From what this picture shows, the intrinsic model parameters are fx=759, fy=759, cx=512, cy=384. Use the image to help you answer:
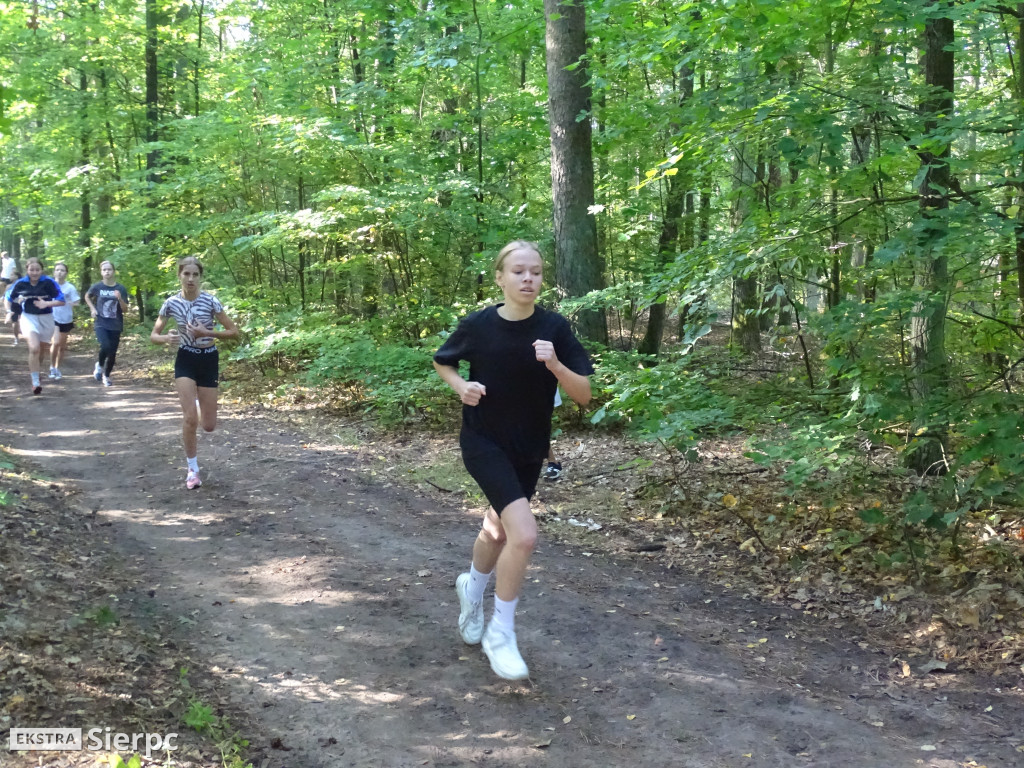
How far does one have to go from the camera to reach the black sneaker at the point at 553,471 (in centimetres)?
776

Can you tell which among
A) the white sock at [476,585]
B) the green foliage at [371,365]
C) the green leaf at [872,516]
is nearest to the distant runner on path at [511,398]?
the white sock at [476,585]

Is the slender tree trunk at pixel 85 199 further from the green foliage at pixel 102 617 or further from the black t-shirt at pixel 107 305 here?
the green foliage at pixel 102 617

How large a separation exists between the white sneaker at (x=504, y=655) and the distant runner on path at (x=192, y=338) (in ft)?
13.9

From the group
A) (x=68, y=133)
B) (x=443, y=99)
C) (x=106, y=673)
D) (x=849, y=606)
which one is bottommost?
(x=849, y=606)

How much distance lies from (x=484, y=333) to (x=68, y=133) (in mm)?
21104

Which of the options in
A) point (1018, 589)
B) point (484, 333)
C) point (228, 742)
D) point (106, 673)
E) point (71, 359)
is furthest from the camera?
point (71, 359)

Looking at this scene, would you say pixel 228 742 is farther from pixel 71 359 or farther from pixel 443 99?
pixel 71 359

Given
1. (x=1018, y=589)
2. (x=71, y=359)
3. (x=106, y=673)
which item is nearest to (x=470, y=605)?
(x=106, y=673)

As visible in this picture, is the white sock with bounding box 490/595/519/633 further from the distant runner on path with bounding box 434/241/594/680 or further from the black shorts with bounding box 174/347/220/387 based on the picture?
the black shorts with bounding box 174/347/220/387

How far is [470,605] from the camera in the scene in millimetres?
4227

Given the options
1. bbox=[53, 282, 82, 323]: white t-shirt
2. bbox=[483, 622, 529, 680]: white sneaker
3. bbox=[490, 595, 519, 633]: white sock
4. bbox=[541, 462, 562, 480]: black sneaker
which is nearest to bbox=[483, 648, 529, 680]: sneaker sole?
bbox=[483, 622, 529, 680]: white sneaker

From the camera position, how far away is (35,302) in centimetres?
1204

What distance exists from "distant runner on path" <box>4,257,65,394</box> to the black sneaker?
8978mm

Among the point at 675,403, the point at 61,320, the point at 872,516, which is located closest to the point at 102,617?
the point at 675,403
